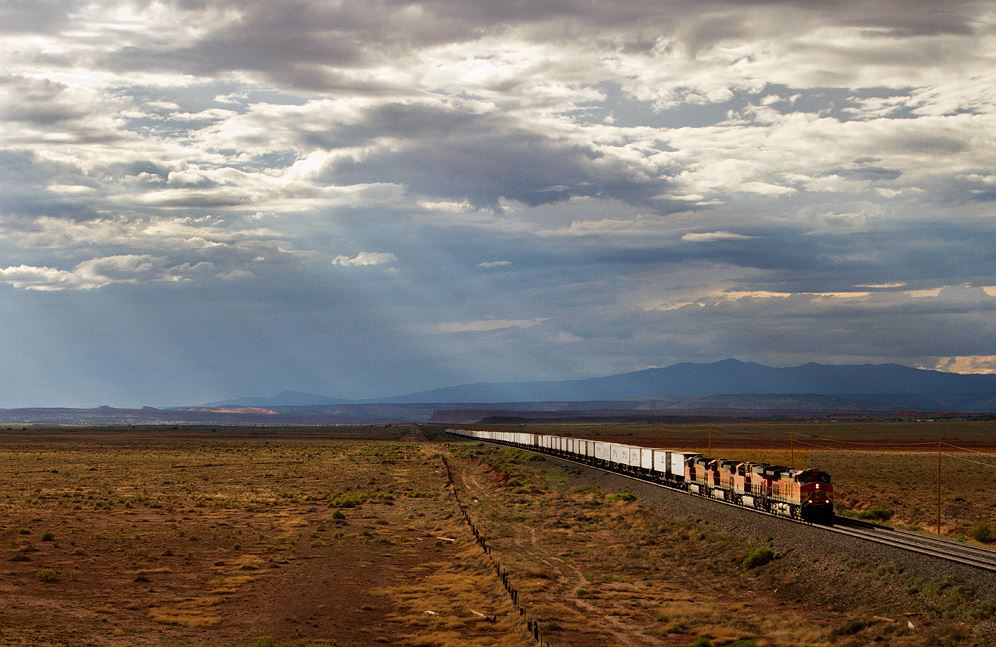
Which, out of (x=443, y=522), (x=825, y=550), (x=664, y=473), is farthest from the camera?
(x=664, y=473)

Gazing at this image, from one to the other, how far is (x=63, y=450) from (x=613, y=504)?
107088 mm

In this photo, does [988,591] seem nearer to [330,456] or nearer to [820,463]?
[820,463]

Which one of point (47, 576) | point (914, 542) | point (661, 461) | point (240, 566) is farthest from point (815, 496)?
point (47, 576)

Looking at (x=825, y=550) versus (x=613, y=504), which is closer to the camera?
(x=825, y=550)

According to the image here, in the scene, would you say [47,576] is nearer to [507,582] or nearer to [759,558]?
[507,582]

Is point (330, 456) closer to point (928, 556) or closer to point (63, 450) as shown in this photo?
point (63, 450)

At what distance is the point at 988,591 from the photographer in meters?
29.7

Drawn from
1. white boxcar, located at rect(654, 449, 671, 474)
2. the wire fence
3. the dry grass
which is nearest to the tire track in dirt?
the dry grass

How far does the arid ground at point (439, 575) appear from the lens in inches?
1246

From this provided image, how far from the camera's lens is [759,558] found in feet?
136

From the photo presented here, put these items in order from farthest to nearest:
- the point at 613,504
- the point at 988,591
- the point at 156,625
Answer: the point at 613,504, the point at 156,625, the point at 988,591

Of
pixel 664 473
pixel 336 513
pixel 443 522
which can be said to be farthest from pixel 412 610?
pixel 664 473

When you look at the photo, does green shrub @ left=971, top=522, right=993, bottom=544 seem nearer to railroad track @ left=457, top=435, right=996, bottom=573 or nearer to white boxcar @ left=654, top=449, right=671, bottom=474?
railroad track @ left=457, top=435, right=996, bottom=573

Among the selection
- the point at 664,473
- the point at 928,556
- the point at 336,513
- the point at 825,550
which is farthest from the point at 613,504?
the point at 928,556
